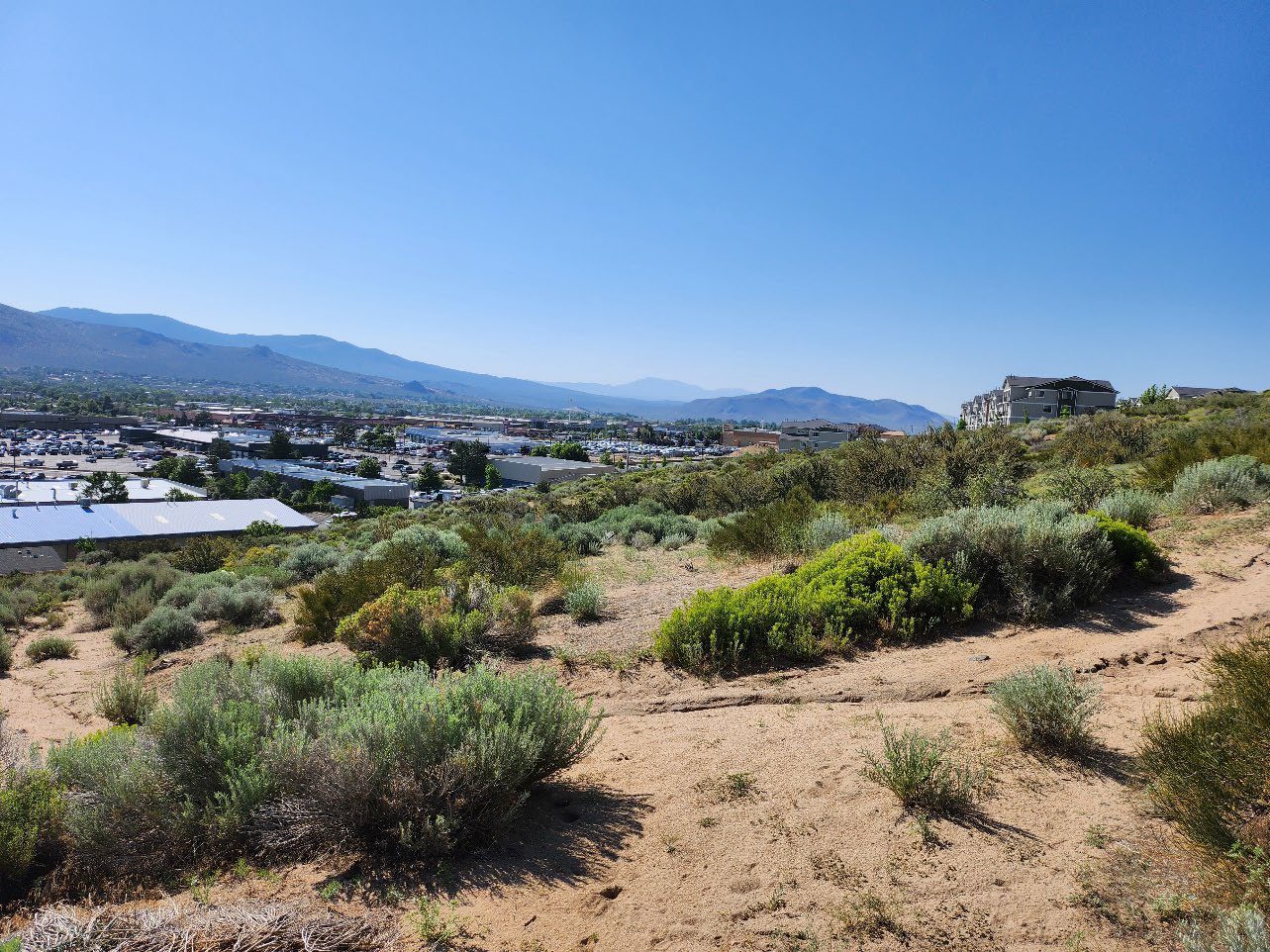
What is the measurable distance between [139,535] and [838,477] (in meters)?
29.6

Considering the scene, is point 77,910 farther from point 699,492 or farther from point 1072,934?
point 699,492

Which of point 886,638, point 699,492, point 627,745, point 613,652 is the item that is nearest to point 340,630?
point 613,652

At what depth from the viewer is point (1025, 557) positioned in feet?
23.7

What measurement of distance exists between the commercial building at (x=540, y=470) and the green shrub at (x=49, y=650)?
2115 inches

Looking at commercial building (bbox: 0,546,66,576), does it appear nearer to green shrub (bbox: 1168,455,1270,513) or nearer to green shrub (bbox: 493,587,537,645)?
green shrub (bbox: 493,587,537,645)

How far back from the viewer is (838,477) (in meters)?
16.1

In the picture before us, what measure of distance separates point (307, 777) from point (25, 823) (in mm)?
1420

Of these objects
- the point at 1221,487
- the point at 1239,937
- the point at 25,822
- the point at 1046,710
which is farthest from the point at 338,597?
the point at 1221,487

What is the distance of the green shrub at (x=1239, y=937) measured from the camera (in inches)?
86.4

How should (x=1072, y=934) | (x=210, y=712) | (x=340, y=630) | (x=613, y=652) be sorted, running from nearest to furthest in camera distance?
(x=1072, y=934) < (x=210, y=712) < (x=613, y=652) < (x=340, y=630)

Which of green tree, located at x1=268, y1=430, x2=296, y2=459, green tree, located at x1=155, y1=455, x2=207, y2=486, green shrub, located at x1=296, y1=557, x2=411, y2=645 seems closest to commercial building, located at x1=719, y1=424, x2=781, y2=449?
green tree, located at x1=268, y1=430, x2=296, y2=459

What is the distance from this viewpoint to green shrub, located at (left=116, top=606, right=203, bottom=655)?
34.2ft

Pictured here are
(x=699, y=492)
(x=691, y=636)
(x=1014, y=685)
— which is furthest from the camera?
(x=699, y=492)

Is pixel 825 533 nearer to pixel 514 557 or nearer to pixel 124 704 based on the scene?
pixel 514 557
